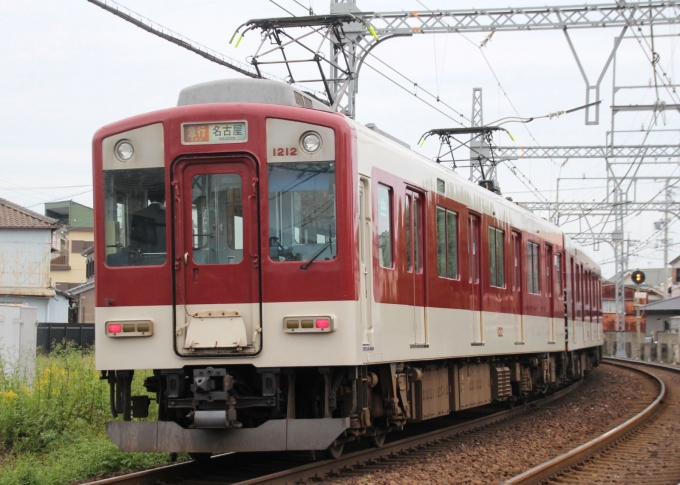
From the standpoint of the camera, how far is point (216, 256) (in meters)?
8.47

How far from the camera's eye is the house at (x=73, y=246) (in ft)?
198

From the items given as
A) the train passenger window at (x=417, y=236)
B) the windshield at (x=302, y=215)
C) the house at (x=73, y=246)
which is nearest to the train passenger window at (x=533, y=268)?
the train passenger window at (x=417, y=236)

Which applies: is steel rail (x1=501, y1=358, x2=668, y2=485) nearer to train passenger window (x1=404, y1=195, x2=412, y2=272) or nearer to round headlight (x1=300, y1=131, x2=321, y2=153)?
train passenger window (x1=404, y1=195, x2=412, y2=272)

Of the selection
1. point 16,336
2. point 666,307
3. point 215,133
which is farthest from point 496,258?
point 666,307

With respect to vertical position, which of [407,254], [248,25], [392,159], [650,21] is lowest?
[407,254]

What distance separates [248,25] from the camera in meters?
12.9

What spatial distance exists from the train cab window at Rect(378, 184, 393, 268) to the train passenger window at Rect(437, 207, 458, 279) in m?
1.61

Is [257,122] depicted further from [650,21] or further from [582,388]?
[582,388]

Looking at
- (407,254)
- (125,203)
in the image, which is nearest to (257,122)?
(125,203)

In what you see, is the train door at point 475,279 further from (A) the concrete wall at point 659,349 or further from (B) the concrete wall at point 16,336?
(A) the concrete wall at point 659,349

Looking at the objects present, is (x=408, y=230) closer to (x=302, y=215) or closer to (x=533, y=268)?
(x=302, y=215)

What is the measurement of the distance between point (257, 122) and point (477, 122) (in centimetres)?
2462

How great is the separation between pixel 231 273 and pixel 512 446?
15.3ft

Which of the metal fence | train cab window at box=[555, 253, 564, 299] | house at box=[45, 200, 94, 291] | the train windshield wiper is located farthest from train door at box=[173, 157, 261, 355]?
house at box=[45, 200, 94, 291]
